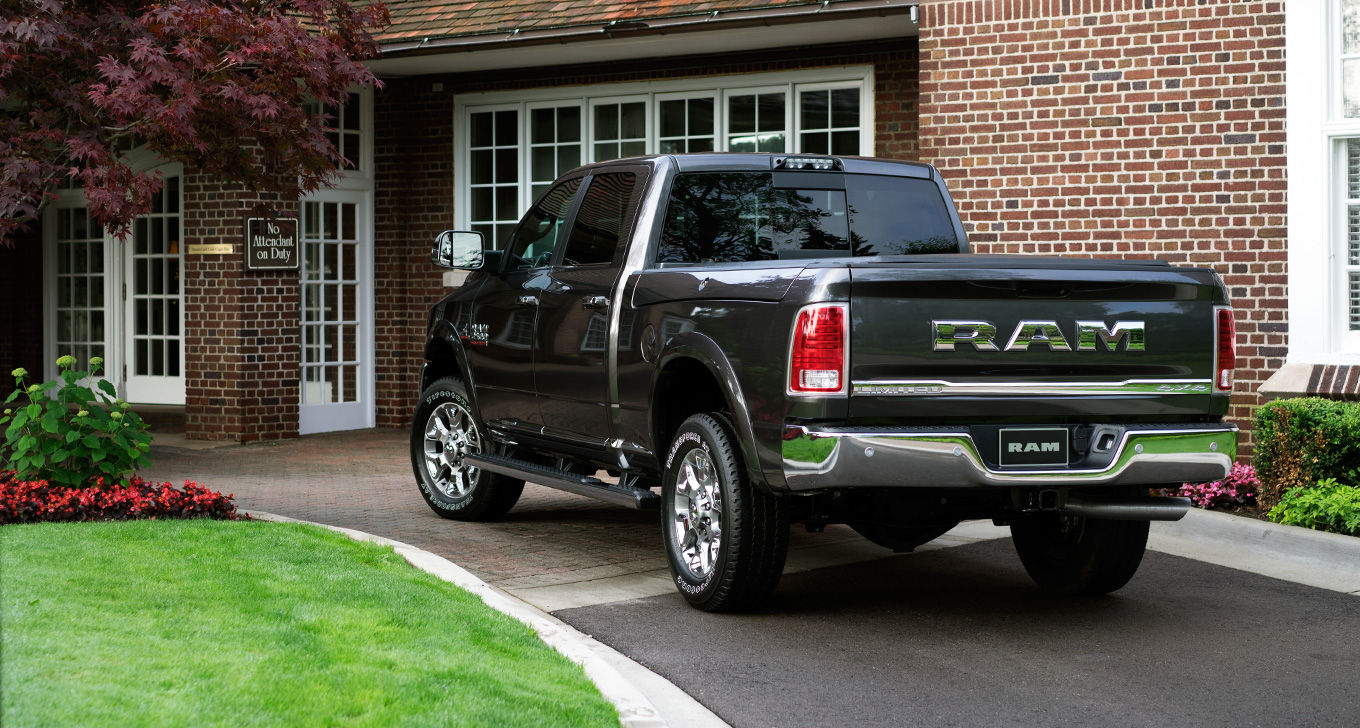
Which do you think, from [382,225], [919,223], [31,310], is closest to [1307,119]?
[919,223]

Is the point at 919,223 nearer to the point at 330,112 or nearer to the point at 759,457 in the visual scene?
the point at 759,457

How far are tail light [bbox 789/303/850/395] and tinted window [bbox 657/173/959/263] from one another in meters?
1.53

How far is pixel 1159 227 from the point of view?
10430 millimetres

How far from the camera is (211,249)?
13703mm

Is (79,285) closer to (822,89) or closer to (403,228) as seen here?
(403,228)

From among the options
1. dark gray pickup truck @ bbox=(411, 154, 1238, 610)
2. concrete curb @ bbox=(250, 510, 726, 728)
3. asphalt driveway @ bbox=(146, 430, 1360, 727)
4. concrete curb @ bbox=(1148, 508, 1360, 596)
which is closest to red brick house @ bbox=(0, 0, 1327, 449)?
concrete curb @ bbox=(1148, 508, 1360, 596)

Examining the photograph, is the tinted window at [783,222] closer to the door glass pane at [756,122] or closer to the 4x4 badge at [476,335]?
the 4x4 badge at [476,335]

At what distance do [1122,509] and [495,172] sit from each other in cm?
982

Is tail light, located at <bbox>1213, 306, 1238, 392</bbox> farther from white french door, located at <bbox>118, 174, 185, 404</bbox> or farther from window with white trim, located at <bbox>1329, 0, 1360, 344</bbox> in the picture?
white french door, located at <bbox>118, 174, 185, 404</bbox>

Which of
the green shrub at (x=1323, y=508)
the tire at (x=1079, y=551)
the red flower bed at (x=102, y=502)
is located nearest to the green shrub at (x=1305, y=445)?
the green shrub at (x=1323, y=508)

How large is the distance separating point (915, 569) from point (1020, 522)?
78 centimetres

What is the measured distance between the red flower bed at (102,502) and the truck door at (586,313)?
195 cm

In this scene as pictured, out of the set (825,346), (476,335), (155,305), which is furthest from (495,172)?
(825,346)

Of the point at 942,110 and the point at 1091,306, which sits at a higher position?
the point at 942,110
